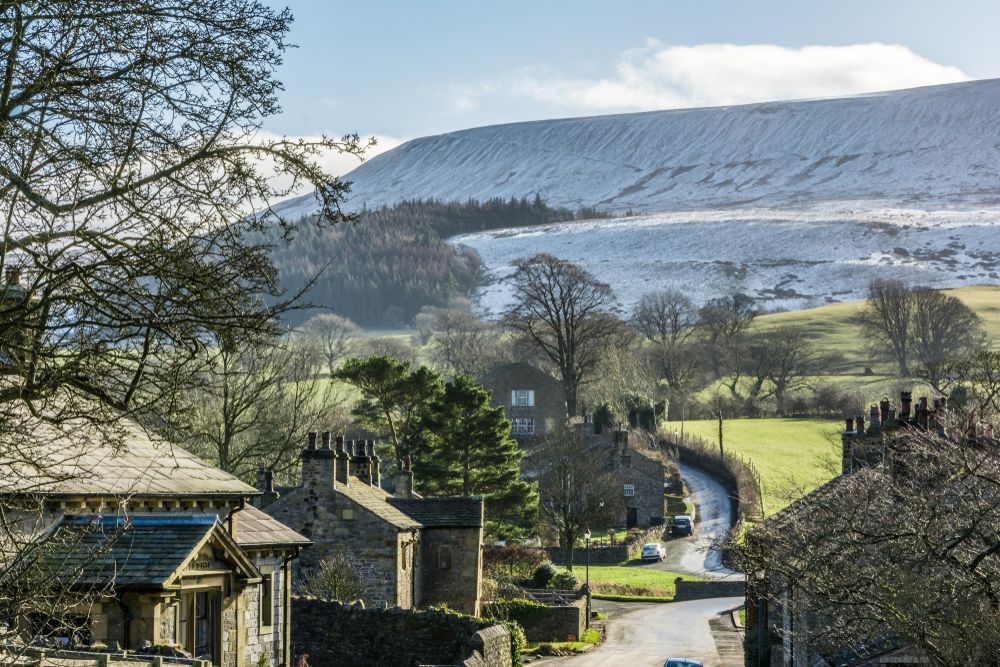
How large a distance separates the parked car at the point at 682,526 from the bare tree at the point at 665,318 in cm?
6727

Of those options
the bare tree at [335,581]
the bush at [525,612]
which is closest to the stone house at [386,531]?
the bare tree at [335,581]

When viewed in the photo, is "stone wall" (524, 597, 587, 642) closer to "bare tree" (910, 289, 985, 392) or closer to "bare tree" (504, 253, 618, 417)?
"bare tree" (504, 253, 618, 417)

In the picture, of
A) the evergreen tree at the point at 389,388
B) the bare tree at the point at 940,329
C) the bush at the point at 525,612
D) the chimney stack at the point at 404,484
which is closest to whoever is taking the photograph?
the bush at the point at 525,612

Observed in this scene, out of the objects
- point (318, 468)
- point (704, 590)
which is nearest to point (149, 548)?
point (318, 468)

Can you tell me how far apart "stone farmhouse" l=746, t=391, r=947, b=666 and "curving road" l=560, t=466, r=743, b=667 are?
16.3ft

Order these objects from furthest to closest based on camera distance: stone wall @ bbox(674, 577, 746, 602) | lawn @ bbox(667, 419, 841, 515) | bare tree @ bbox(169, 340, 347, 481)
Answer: lawn @ bbox(667, 419, 841, 515) → stone wall @ bbox(674, 577, 746, 602) → bare tree @ bbox(169, 340, 347, 481)

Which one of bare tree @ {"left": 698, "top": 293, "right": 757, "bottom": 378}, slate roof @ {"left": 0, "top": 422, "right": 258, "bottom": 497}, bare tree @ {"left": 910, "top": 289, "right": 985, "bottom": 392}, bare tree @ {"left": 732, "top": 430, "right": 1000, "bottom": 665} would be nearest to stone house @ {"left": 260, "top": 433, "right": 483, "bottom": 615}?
slate roof @ {"left": 0, "top": 422, "right": 258, "bottom": 497}

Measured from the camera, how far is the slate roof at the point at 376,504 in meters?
41.0

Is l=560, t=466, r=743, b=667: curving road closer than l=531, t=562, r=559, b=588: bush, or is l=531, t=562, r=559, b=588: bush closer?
l=560, t=466, r=743, b=667: curving road

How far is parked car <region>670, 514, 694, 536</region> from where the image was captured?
265ft

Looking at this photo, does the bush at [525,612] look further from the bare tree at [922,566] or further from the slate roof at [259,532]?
the bare tree at [922,566]

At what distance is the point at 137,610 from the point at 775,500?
62.8 m

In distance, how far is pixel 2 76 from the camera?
10445 millimetres

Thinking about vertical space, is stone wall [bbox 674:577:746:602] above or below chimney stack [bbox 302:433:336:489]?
below
